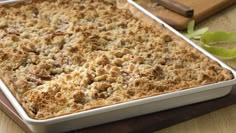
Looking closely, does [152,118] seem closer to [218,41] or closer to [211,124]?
[211,124]

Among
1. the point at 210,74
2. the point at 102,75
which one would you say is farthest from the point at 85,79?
the point at 210,74

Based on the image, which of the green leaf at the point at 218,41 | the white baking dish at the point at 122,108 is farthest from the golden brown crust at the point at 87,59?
the green leaf at the point at 218,41

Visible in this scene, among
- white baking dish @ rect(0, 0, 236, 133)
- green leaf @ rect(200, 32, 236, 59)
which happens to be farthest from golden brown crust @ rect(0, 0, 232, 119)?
green leaf @ rect(200, 32, 236, 59)

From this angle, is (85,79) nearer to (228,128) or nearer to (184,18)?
(228,128)

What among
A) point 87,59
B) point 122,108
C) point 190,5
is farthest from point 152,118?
point 190,5

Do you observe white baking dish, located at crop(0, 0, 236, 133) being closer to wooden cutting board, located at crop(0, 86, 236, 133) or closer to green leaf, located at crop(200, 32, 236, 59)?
wooden cutting board, located at crop(0, 86, 236, 133)

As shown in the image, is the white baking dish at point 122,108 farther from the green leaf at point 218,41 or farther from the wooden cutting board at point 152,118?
the green leaf at point 218,41
